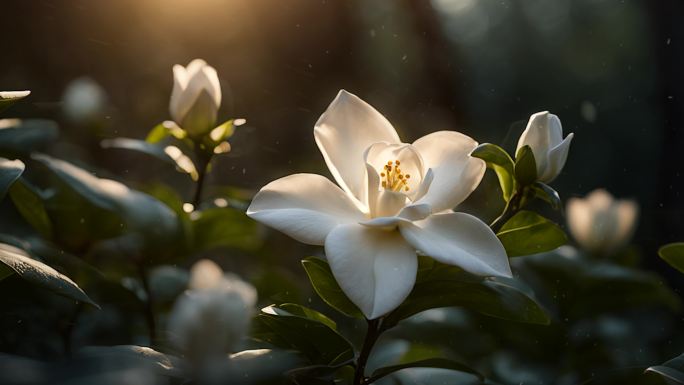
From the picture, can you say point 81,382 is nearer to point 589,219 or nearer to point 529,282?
point 529,282

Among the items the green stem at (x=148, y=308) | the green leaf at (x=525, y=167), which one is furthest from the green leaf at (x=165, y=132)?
the green leaf at (x=525, y=167)

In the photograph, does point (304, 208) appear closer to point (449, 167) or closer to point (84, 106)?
point (449, 167)

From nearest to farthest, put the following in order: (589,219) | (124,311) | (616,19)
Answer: (124,311) → (589,219) → (616,19)

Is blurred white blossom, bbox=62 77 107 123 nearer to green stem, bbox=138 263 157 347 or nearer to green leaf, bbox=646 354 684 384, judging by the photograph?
green stem, bbox=138 263 157 347

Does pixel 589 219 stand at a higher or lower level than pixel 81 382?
lower

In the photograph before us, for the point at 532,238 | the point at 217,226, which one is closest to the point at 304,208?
the point at 532,238

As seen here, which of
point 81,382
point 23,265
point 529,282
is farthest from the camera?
point 529,282

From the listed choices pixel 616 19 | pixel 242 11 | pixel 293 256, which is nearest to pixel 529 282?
pixel 293 256
